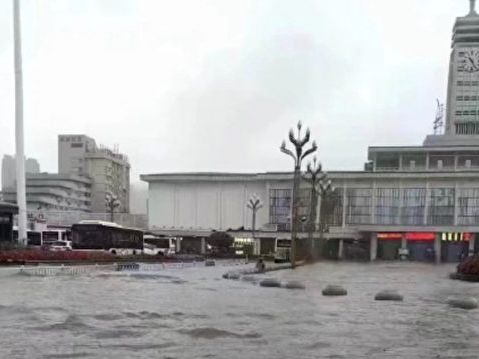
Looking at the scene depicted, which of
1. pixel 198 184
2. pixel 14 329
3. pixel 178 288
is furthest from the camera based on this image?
pixel 198 184

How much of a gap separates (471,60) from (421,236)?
5683cm

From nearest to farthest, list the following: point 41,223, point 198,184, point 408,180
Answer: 1. point 41,223
2. point 408,180
3. point 198,184

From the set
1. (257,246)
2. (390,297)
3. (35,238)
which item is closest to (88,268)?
(390,297)

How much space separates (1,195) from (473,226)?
81.6 m

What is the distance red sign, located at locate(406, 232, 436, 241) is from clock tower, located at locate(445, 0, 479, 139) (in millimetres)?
43571

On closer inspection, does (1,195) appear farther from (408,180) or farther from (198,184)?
(408,180)

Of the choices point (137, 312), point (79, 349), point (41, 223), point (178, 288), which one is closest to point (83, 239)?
point (41, 223)

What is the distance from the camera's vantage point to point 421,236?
302 ft

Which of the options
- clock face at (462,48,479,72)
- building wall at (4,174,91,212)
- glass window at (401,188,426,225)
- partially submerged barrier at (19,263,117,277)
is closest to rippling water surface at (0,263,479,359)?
partially submerged barrier at (19,263,117,277)

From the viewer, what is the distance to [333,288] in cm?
2206

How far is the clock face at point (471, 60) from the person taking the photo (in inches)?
5187

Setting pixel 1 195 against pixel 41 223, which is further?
pixel 1 195

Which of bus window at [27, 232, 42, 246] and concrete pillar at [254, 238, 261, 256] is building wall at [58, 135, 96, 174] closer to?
concrete pillar at [254, 238, 261, 256]

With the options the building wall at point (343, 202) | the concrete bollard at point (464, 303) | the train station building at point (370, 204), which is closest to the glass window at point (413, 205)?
the building wall at point (343, 202)
